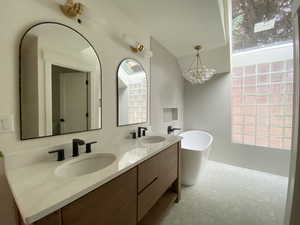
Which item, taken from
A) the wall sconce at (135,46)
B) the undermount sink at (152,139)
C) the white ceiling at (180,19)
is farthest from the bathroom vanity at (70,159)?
the white ceiling at (180,19)

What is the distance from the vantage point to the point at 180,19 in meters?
1.71

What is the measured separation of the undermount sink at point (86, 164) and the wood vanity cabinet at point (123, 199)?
27 cm

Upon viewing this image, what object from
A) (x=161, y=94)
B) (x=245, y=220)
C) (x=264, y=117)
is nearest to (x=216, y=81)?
(x=264, y=117)

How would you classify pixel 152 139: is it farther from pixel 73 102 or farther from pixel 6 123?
pixel 6 123

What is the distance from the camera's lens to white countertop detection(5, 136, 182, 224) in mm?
536

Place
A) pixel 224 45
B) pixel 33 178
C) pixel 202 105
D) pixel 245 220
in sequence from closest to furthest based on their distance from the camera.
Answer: pixel 33 178 → pixel 245 220 → pixel 224 45 → pixel 202 105

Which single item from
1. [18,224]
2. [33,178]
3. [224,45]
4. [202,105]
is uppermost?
[224,45]

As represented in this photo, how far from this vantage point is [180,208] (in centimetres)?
171

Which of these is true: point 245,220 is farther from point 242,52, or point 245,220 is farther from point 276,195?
point 242,52

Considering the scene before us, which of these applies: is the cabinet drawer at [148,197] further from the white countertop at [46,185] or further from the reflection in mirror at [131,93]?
the reflection in mirror at [131,93]

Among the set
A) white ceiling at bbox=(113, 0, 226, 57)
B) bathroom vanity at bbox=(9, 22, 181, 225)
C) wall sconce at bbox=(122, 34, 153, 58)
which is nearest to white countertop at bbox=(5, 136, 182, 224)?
bathroom vanity at bbox=(9, 22, 181, 225)

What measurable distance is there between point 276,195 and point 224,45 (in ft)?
7.87

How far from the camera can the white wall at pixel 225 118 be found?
2447mm

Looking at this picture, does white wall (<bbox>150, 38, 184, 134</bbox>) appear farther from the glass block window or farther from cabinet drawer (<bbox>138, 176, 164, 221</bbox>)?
the glass block window
